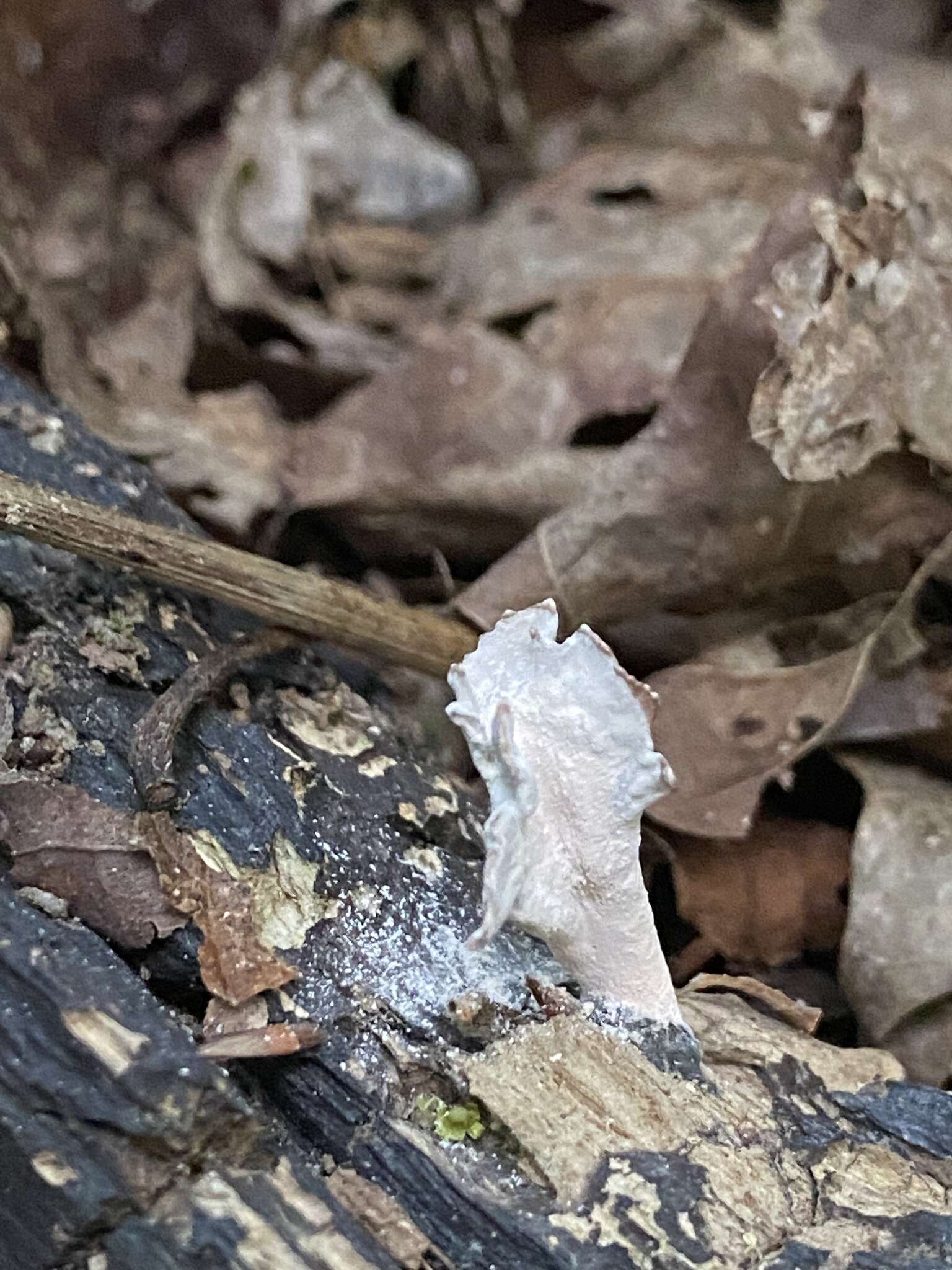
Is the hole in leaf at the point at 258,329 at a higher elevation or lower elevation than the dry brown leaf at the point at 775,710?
higher

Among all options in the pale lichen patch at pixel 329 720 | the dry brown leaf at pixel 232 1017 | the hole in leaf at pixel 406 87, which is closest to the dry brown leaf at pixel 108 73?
the hole in leaf at pixel 406 87

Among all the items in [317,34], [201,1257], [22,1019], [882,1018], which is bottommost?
[882,1018]

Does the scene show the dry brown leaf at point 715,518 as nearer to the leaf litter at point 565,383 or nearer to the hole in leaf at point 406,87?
the leaf litter at point 565,383

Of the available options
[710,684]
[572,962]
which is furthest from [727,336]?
[572,962]

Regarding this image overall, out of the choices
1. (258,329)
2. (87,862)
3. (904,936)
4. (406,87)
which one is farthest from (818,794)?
(406,87)

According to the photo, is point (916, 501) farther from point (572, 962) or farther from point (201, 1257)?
point (201, 1257)

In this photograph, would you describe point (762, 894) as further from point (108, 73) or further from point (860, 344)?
point (108, 73)
